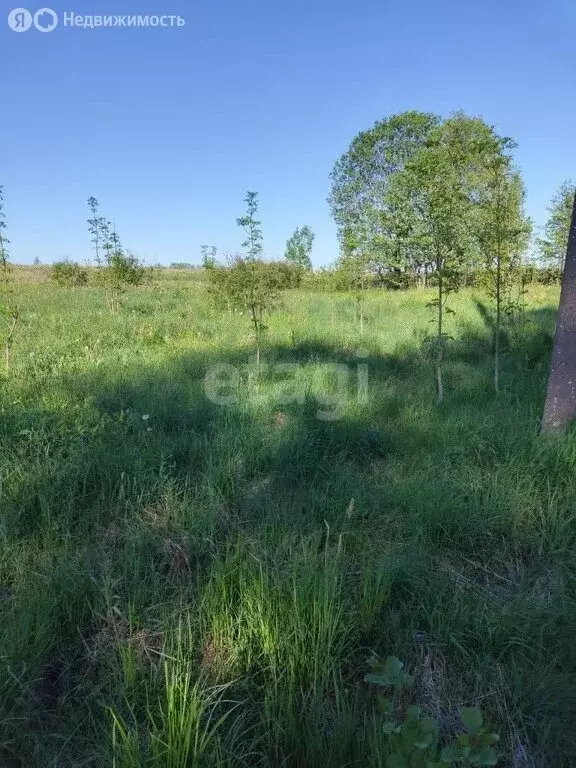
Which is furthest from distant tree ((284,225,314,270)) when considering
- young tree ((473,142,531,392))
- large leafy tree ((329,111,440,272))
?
young tree ((473,142,531,392))

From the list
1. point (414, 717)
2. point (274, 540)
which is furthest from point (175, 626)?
point (414, 717)

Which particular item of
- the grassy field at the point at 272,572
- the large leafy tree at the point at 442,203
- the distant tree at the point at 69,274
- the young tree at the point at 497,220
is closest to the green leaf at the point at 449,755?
the grassy field at the point at 272,572

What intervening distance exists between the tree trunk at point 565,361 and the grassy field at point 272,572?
224 millimetres

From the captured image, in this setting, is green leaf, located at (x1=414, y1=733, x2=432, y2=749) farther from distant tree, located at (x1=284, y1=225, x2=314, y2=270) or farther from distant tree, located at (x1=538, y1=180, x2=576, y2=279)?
distant tree, located at (x1=284, y1=225, x2=314, y2=270)

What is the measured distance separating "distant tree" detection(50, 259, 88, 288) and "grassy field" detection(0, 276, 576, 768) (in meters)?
19.0

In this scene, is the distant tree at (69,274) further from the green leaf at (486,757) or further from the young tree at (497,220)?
the green leaf at (486,757)

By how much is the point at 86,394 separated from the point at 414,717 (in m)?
4.33

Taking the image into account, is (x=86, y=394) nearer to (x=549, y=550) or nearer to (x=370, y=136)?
(x=549, y=550)

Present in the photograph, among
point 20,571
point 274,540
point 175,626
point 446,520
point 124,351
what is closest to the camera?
point 175,626

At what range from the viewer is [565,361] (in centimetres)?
356

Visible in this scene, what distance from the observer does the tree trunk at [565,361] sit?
3.43m

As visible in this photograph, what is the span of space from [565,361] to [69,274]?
22.8 m

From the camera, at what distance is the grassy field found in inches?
62.2

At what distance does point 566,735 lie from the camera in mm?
1580
